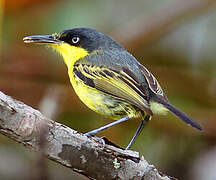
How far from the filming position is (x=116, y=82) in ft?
13.4

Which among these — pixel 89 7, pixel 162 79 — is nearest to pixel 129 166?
pixel 162 79

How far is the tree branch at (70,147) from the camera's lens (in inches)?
118

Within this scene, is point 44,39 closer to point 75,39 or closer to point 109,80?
point 75,39

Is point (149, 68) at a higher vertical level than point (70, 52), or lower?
higher

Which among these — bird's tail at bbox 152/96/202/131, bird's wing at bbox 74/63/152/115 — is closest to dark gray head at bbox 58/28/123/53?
bird's wing at bbox 74/63/152/115

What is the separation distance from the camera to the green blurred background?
6.52 m

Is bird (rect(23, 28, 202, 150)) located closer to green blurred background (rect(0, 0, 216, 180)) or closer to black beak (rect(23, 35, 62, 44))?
black beak (rect(23, 35, 62, 44))

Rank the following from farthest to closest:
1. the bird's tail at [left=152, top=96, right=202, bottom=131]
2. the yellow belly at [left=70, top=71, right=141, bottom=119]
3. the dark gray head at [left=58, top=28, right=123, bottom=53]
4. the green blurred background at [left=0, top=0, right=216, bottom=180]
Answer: the green blurred background at [left=0, top=0, right=216, bottom=180] → the dark gray head at [left=58, top=28, right=123, bottom=53] → the yellow belly at [left=70, top=71, right=141, bottom=119] → the bird's tail at [left=152, top=96, right=202, bottom=131]

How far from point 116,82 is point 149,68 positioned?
3.08 metres

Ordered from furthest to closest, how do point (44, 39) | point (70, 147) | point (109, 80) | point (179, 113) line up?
point (44, 39), point (109, 80), point (179, 113), point (70, 147)

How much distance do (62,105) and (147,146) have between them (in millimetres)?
1447

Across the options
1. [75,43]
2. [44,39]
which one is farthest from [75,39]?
[44,39]

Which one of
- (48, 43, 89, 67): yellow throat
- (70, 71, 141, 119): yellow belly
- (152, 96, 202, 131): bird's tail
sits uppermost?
(48, 43, 89, 67): yellow throat

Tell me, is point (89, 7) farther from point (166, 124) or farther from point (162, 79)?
point (166, 124)
